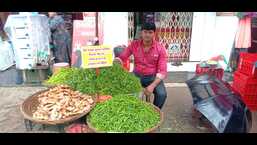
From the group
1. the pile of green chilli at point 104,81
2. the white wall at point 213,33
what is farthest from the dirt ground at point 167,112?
the white wall at point 213,33

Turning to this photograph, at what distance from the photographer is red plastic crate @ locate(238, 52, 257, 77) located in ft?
14.1

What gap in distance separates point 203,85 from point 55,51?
13.3ft

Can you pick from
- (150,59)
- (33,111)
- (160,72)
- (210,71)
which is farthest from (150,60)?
(33,111)

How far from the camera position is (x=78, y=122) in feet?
9.29

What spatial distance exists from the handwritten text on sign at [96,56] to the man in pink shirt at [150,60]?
749 millimetres

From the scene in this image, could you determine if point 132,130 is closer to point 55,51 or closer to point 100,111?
point 100,111

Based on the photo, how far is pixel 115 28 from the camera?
22.5 feet

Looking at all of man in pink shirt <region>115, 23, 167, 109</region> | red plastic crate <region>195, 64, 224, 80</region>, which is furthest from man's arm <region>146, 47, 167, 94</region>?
red plastic crate <region>195, 64, 224, 80</region>

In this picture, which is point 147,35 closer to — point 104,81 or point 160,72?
point 160,72

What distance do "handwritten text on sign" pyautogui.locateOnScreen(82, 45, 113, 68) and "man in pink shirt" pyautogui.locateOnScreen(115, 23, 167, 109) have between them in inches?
29.5

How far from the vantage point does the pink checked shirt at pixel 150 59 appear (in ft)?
11.8

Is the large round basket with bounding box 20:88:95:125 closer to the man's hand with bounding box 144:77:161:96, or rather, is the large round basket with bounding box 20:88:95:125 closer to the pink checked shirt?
the man's hand with bounding box 144:77:161:96

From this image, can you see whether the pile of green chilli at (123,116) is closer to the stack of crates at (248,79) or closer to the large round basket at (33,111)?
the large round basket at (33,111)
